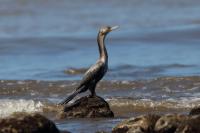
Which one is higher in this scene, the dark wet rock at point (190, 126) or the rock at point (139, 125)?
the rock at point (139, 125)

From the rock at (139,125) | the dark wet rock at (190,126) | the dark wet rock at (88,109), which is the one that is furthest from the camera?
the dark wet rock at (88,109)

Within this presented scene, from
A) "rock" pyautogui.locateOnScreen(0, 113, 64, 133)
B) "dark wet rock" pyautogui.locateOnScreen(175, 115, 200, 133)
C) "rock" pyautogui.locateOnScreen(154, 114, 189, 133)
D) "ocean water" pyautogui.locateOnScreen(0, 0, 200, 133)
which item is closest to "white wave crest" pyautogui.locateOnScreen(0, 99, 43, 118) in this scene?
"ocean water" pyautogui.locateOnScreen(0, 0, 200, 133)

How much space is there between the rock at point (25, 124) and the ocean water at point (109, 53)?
1.41m

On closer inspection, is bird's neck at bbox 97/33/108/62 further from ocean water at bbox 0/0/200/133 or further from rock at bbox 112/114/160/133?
rock at bbox 112/114/160/133

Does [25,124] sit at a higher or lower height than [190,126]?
higher

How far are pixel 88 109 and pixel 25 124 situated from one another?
2.96m

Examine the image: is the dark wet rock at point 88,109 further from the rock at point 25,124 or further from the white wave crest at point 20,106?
the rock at point 25,124

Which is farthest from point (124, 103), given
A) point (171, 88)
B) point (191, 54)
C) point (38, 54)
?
point (38, 54)

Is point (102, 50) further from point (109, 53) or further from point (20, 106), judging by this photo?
point (109, 53)

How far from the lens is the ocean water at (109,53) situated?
1516 centimetres

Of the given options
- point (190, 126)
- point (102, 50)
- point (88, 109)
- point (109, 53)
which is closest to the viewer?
point (190, 126)

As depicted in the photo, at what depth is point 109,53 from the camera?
Answer: 22.4 metres

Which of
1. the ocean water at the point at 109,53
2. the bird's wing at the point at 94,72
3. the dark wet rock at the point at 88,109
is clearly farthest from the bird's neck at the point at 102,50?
the ocean water at the point at 109,53

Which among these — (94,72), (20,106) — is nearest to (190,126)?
(94,72)
